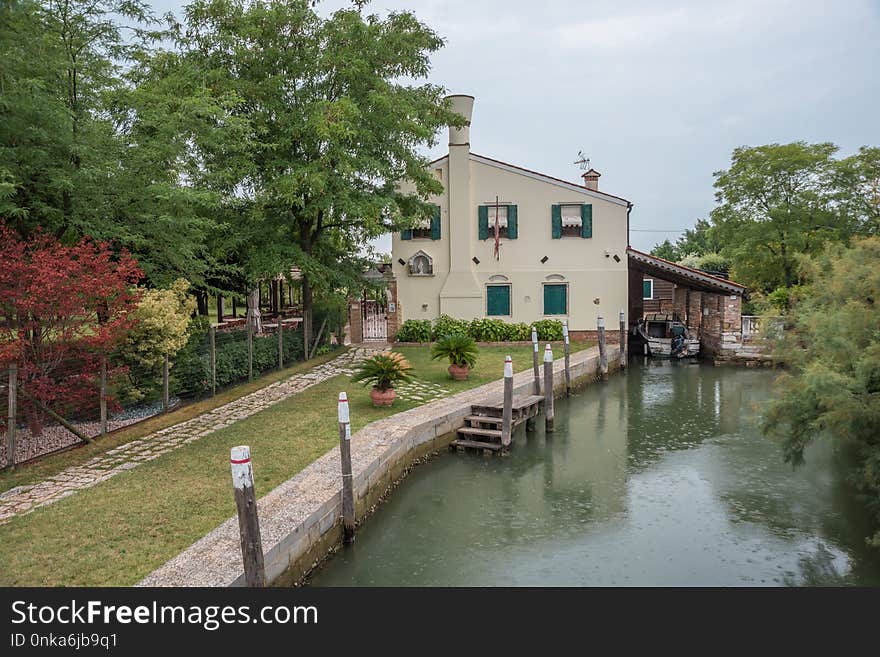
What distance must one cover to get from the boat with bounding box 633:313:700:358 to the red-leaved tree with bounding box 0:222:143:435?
822 inches

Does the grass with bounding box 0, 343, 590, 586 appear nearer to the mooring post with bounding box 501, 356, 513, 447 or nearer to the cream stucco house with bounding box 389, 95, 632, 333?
the mooring post with bounding box 501, 356, 513, 447

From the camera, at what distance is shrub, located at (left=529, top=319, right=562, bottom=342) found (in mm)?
Answer: 23531

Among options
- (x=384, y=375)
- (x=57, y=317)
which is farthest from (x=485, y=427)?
(x=57, y=317)

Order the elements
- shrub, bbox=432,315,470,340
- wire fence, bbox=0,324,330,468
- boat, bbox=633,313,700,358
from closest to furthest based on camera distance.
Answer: wire fence, bbox=0,324,330,468 < shrub, bbox=432,315,470,340 < boat, bbox=633,313,700,358

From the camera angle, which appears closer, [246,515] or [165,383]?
[246,515]

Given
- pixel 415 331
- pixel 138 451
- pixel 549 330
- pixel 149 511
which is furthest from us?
pixel 415 331

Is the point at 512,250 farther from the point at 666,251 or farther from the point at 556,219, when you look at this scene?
the point at 666,251

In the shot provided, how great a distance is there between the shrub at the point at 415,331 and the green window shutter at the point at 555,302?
4657mm

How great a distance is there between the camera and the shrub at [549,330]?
23531 millimetres

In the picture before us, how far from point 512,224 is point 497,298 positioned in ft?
9.48

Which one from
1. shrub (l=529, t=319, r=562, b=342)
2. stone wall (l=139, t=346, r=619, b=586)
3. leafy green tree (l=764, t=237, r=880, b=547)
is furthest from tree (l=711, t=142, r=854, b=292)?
leafy green tree (l=764, t=237, r=880, b=547)

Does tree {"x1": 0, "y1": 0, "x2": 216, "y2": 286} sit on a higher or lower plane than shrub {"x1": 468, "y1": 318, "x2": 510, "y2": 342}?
higher

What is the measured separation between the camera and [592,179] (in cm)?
2573

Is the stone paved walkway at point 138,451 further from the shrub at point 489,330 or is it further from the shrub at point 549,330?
the shrub at point 549,330
